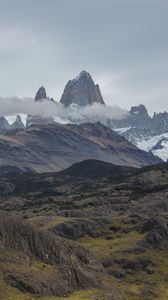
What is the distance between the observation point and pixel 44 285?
135m

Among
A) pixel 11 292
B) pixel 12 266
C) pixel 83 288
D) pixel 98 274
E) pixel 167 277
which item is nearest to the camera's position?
pixel 11 292

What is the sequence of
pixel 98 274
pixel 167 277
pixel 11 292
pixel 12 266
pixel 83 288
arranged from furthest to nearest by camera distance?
pixel 167 277 < pixel 98 274 < pixel 83 288 < pixel 12 266 < pixel 11 292

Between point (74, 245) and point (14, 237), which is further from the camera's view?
point (74, 245)

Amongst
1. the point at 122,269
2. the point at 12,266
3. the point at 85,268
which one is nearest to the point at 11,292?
the point at 12,266

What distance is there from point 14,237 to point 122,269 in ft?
197

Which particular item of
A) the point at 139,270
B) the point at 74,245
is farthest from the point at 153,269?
the point at 74,245

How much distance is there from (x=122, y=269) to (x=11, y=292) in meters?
76.1

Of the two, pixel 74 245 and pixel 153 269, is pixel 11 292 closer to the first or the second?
pixel 74 245

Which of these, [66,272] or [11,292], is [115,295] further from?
[11,292]

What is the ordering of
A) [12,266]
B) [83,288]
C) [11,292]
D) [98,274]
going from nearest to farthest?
[11,292]
[12,266]
[83,288]
[98,274]

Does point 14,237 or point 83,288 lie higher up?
point 14,237

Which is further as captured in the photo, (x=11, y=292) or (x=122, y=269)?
(x=122, y=269)

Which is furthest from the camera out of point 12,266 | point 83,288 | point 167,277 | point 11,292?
point 167,277

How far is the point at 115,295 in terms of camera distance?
144 m
